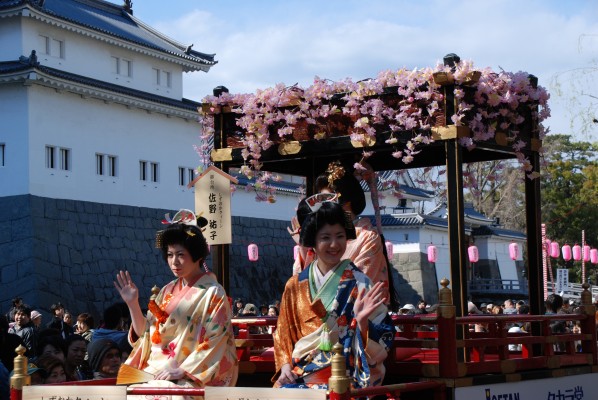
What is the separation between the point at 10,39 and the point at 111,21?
20.8 feet

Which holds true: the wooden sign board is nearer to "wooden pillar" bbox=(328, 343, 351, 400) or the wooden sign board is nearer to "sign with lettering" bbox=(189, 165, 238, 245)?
"wooden pillar" bbox=(328, 343, 351, 400)

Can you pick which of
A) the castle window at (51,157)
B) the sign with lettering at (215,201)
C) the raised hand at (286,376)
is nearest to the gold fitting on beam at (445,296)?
the raised hand at (286,376)

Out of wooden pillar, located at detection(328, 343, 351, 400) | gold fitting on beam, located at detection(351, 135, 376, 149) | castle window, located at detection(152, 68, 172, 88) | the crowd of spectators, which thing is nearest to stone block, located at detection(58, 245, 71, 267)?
castle window, located at detection(152, 68, 172, 88)

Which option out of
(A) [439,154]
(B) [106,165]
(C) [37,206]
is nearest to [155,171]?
(B) [106,165]

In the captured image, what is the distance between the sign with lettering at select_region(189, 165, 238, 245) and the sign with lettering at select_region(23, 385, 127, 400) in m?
3.39

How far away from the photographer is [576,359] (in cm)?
895

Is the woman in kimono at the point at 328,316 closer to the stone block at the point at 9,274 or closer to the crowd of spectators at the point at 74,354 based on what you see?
the crowd of spectators at the point at 74,354

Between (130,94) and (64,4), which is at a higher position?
(64,4)

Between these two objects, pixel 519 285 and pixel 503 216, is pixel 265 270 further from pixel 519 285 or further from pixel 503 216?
pixel 503 216

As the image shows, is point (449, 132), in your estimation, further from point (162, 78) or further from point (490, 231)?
point (490, 231)

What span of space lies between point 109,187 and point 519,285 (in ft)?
76.8

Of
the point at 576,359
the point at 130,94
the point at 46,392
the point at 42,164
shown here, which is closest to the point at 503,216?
the point at 130,94

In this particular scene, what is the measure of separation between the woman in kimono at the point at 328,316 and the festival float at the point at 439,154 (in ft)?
2.33

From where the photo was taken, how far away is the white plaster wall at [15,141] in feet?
94.6
